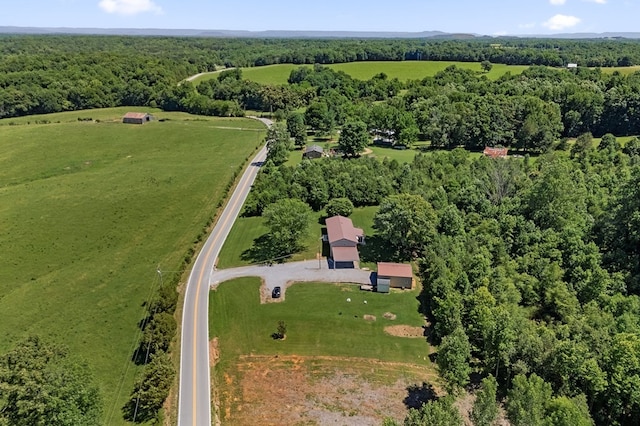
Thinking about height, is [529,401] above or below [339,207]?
below

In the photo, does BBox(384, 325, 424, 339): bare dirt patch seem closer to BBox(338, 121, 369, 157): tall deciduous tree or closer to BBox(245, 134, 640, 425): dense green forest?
BBox(245, 134, 640, 425): dense green forest

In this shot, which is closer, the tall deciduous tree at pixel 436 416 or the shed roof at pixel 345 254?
the tall deciduous tree at pixel 436 416

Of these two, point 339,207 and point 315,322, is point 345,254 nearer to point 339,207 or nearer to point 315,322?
point 315,322

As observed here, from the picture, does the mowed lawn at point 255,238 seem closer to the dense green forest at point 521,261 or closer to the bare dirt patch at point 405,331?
the dense green forest at point 521,261

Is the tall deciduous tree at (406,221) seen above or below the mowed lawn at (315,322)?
above

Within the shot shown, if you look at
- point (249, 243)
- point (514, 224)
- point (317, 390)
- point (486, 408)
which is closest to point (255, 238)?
point (249, 243)

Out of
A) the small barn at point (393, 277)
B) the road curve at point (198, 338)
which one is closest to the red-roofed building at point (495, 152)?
the small barn at point (393, 277)

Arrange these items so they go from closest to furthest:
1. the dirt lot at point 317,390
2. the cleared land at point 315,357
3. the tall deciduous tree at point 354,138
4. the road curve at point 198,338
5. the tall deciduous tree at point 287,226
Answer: the dirt lot at point 317,390 < the road curve at point 198,338 < the cleared land at point 315,357 < the tall deciduous tree at point 287,226 < the tall deciduous tree at point 354,138

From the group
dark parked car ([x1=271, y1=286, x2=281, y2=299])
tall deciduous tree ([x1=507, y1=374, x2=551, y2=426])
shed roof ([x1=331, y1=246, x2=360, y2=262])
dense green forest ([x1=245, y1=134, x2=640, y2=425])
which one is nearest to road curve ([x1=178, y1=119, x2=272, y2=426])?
dark parked car ([x1=271, y1=286, x2=281, y2=299])
